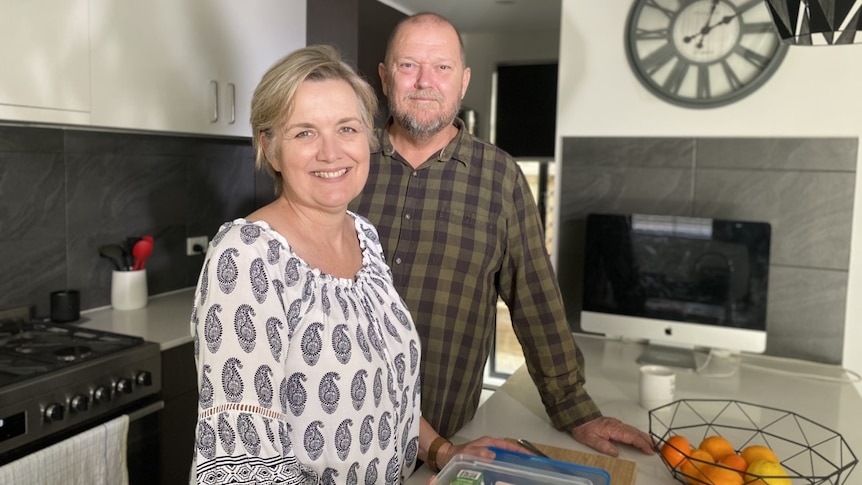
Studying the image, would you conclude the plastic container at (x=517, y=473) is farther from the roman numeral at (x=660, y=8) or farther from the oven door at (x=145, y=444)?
the roman numeral at (x=660, y=8)

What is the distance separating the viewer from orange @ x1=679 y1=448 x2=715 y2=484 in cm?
111

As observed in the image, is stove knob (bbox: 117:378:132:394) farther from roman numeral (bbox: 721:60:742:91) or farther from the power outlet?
roman numeral (bbox: 721:60:742:91)

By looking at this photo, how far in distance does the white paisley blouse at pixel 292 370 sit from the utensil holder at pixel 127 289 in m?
1.54

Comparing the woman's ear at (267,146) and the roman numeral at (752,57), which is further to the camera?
the roman numeral at (752,57)

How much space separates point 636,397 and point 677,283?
0.52 metres

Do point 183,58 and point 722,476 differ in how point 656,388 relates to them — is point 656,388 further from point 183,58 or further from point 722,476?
point 183,58

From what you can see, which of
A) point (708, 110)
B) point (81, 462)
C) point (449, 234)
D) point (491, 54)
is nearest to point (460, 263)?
point (449, 234)

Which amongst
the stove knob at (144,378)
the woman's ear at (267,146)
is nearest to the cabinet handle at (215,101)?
the stove knob at (144,378)

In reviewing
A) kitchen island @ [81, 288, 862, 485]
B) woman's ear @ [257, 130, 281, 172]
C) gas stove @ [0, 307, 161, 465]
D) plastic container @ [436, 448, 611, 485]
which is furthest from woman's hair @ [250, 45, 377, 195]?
gas stove @ [0, 307, 161, 465]

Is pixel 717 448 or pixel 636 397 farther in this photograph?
pixel 636 397

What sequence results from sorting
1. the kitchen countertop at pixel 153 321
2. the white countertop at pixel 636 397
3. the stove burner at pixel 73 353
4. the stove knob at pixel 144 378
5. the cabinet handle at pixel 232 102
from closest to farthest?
the white countertop at pixel 636 397, the stove burner at pixel 73 353, the stove knob at pixel 144 378, the kitchen countertop at pixel 153 321, the cabinet handle at pixel 232 102

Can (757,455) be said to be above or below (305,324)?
below

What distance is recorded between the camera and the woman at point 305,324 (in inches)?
35.2

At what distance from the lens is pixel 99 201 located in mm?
2395
